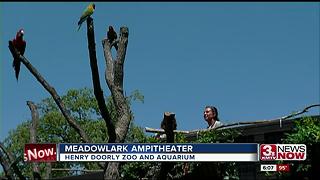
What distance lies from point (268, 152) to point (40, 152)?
325 cm

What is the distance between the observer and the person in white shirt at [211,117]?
35.9 feet

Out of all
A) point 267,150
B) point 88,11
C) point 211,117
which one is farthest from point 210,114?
point 88,11

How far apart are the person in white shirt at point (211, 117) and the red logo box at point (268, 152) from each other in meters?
1.57

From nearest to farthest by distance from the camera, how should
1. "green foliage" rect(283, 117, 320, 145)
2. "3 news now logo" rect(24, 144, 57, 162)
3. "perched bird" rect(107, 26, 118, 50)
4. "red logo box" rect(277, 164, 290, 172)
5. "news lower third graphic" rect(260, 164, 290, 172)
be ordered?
"3 news now logo" rect(24, 144, 57, 162) → "green foliage" rect(283, 117, 320, 145) → "news lower third graphic" rect(260, 164, 290, 172) → "red logo box" rect(277, 164, 290, 172) → "perched bird" rect(107, 26, 118, 50)

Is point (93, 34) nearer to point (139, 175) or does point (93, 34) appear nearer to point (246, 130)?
point (139, 175)

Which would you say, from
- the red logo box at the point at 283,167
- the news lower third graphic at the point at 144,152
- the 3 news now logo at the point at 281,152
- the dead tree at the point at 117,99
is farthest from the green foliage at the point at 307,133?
the dead tree at the point at 117,99

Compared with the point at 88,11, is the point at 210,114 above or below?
below

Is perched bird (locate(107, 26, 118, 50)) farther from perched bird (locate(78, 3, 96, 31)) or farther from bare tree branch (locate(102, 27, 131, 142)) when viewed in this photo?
perched bird (locate(78, 3, 96, 31))

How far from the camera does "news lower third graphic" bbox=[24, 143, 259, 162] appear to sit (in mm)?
9440

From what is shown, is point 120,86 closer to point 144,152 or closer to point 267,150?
point 144,152

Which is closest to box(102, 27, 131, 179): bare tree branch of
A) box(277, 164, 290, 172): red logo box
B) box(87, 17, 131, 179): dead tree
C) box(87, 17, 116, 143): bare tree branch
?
box(87, 17, 131, 179): dead tree

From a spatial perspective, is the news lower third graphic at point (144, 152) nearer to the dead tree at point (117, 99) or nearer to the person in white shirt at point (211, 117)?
Answer: the dead tree at point (117, 99)

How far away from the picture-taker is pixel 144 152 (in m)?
9.69

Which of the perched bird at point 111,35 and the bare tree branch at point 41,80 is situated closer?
the bare tree branch at point 41,80
